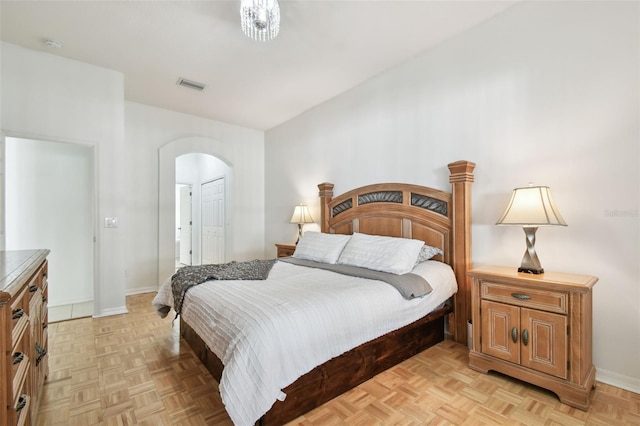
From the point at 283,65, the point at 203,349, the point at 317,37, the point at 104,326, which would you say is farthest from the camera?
the point at 283,65

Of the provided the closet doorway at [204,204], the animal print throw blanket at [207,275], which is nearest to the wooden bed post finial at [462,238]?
the animal print throw blanket at [207,275]

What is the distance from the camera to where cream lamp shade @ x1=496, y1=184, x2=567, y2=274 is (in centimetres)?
192

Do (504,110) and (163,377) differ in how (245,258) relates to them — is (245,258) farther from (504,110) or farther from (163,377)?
(504,110)

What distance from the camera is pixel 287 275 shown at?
8.23ft

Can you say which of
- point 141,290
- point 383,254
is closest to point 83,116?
point 141,290

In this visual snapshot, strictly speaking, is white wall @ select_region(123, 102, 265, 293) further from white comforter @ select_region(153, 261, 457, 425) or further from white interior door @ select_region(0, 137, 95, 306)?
white comforter @ select_region(153, 261, 457, 425)

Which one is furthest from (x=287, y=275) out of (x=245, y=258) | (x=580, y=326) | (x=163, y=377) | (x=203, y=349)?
(x=245, y=258)

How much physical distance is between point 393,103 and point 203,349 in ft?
9.80

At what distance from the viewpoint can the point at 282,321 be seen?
1.52 metres

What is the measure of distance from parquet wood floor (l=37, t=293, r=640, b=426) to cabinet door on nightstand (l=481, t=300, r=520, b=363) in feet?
0.61

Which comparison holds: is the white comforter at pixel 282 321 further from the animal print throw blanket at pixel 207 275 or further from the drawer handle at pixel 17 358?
the drawer handle at pixel 17 358

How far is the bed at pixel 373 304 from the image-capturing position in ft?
5.17

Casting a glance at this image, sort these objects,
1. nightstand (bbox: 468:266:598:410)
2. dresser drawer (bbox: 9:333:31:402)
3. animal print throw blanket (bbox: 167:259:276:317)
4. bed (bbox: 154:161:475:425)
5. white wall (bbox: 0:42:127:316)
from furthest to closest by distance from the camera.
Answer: white wall (bbox: 0:42:127:316)
animal print throw blanket (bbox: 167:259:276:317)
nightstand (bbox: 468:266:598:410)
bed (bbox: 154:161:475:425)
dresser drawer (bbox: 9:333:31:402)

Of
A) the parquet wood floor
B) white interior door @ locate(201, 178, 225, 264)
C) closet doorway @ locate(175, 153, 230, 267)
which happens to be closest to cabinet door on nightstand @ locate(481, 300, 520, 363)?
the parquet wood floor
